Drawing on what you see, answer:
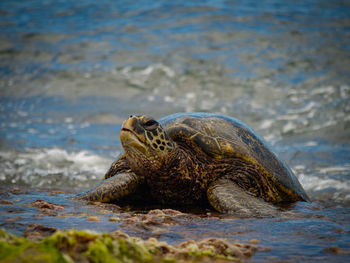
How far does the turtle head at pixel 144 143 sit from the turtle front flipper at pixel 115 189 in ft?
0.56

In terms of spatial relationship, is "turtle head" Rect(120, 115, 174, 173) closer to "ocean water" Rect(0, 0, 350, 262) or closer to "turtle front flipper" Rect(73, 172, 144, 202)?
"turtle front flipper" Rect(73, 172, 144, 202)

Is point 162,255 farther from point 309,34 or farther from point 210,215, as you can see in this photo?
point 309,34

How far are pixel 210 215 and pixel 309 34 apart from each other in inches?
695

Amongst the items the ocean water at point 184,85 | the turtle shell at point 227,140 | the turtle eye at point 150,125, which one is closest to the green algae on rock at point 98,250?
the ocean water at point 184,85

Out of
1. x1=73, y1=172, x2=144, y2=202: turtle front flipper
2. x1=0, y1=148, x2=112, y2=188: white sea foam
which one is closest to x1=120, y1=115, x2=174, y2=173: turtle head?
x1=73, y1=172, x2=144, y2=202: turtle front flipper

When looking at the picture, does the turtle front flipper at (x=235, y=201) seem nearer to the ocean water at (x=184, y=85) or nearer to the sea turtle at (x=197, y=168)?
the sea turtle at (x=197, y=168)

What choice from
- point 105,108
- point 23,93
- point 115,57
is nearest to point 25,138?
point 105,108

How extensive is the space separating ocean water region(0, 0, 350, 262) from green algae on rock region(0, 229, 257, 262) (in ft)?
1.02

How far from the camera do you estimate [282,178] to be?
13.9 ft

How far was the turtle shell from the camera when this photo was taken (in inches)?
155

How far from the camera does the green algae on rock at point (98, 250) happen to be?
1461 millimetres

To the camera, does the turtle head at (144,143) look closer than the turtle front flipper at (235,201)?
No

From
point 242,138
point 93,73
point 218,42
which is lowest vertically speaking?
point 242,138

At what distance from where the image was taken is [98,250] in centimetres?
151
